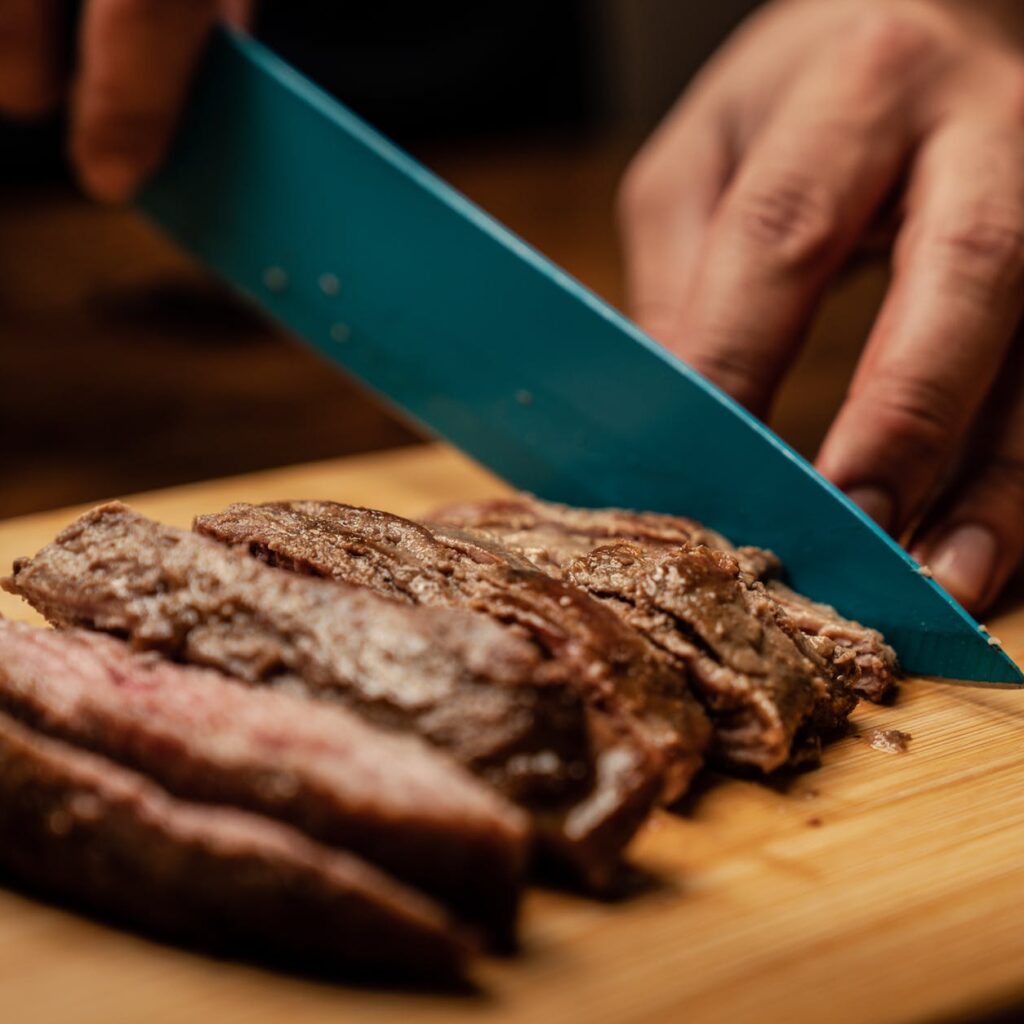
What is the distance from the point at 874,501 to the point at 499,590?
1.29 metres

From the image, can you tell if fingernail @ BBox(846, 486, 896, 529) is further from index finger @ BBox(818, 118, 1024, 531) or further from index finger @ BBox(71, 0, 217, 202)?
index finger @ BBox(71, 0, 217, 202)

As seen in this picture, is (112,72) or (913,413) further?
(112,72)

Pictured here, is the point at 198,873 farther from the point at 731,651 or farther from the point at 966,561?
the point at 966,561

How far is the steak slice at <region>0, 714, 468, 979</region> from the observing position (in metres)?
2.10

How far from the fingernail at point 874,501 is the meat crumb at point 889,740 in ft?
2.39

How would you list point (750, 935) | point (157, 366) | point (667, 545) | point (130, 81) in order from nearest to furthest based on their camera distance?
point (750, 935), point (667, 545), point (130, 81), point (157, 366)

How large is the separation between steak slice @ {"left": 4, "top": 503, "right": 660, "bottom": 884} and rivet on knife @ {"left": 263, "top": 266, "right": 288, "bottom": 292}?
165 centimetres

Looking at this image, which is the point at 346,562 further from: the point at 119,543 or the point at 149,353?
the point at 149,353

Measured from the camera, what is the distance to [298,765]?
2229 mm

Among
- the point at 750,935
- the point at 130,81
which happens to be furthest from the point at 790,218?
the point at 750,935

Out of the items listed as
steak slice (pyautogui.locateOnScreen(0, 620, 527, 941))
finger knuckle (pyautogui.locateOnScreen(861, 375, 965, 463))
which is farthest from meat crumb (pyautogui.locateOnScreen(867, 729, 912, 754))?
steak slice (pyautogui.locateOnScreen(0, 620, 527, 941))

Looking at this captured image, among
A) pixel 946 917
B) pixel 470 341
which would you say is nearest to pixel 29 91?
pixel 470 341

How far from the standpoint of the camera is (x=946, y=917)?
235 centimetres

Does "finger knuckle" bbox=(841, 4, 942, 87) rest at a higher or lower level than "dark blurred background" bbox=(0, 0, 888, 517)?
higher
